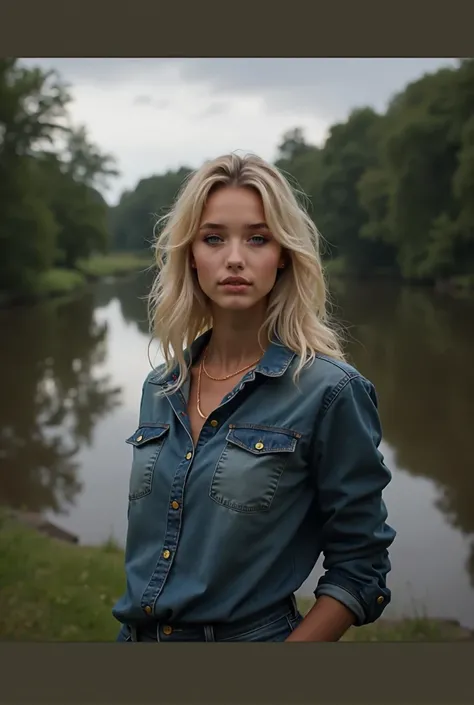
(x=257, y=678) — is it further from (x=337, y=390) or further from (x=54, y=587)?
(x=337, y=390)

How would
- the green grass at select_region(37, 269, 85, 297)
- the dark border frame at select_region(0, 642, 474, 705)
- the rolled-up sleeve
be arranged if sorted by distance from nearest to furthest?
the rolled-up sleeve, the dark border frame at select_region(0, 642, 474, 705), the green grass at select_region(37, 269, 85, 297)

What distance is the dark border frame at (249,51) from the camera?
1.84 m

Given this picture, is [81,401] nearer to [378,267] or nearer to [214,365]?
[378,267]

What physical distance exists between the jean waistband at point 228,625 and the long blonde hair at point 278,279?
34cm

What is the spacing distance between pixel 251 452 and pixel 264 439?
0.08ft

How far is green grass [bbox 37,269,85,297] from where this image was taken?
2.41m

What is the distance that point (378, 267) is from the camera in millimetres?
2342

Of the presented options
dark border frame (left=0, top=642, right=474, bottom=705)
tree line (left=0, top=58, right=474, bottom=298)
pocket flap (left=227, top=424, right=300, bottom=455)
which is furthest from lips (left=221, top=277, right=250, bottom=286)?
tree line (left=0, top=58, right=474, bottom=298)

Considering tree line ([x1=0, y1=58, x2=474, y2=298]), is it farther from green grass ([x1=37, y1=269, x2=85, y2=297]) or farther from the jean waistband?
the jean waistband

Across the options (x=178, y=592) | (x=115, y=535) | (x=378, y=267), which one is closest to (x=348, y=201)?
(x=378, y=267)

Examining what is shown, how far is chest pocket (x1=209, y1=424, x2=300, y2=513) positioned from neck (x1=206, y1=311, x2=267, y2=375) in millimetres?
146

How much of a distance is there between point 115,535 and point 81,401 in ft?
1.35

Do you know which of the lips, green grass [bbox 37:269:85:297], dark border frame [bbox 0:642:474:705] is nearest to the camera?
the lips

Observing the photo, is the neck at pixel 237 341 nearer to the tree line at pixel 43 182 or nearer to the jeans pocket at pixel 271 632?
the jeans pocket at pixel 271 632
